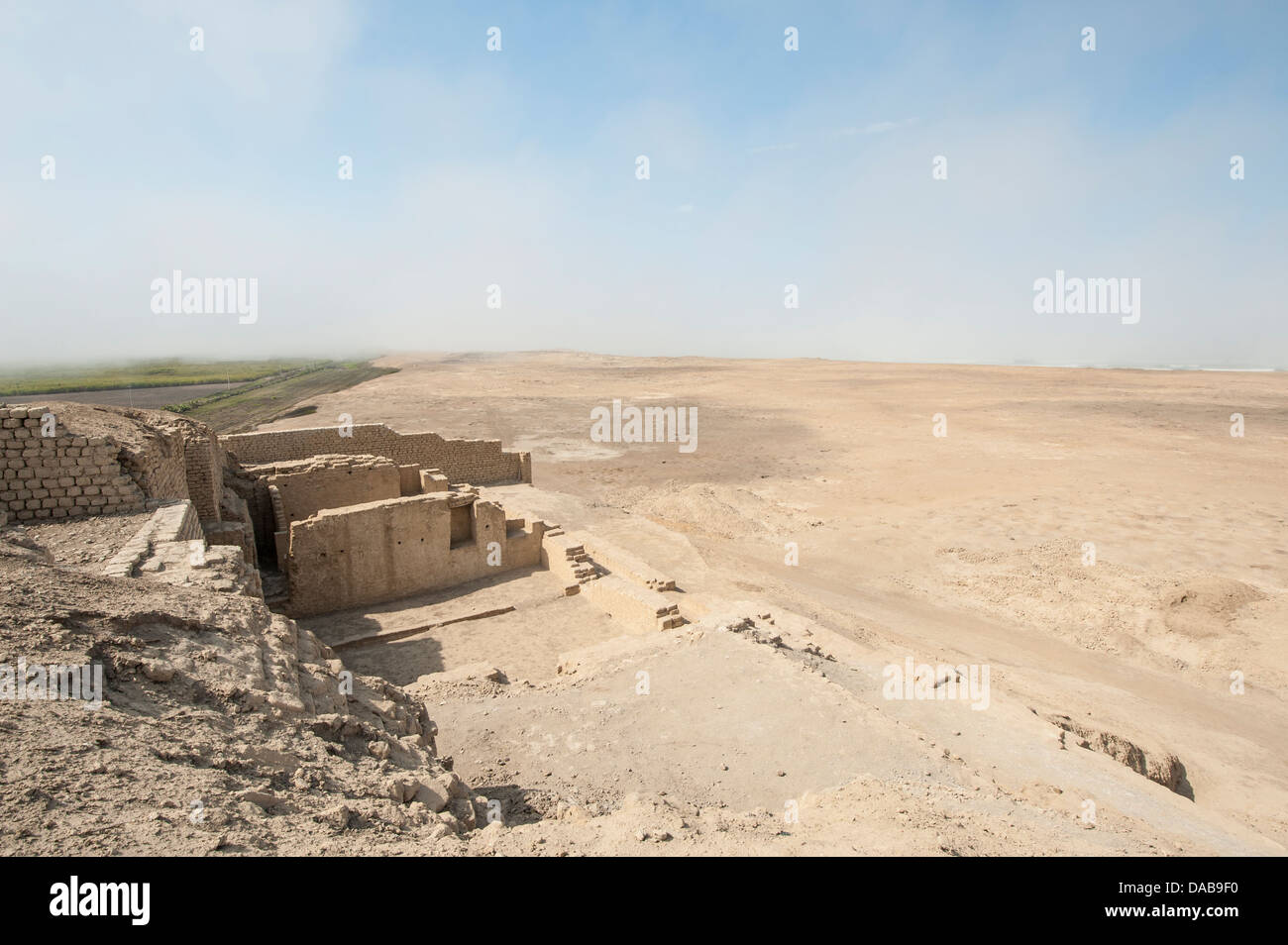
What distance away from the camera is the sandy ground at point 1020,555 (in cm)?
797

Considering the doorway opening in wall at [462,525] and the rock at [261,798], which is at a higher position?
the rock at [261,798]

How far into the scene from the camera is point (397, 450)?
17.3m

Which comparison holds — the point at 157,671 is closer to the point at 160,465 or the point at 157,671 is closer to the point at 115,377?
the point at 160,465

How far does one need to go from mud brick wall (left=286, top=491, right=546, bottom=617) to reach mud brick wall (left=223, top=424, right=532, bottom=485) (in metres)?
4.69

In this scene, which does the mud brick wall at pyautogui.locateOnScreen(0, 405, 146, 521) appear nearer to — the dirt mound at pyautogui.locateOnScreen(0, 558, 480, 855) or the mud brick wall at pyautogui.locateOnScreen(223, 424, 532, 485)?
the dirt mound at pyautogui.locateOnScreen(0, 558, 480, 855)

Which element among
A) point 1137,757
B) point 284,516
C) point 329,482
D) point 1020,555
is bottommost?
point 1137,757

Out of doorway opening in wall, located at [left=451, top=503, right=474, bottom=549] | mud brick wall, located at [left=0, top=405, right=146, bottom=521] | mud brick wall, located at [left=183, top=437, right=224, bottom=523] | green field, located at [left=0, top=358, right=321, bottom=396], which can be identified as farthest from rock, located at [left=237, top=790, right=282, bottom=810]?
green field, located at [left=0, top=358, right=321, bottom=396]

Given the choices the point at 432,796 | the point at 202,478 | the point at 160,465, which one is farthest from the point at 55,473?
the point at 432,796

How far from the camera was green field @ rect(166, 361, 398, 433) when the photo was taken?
94.0 feet

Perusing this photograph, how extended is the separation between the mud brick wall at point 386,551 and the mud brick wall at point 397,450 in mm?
4686

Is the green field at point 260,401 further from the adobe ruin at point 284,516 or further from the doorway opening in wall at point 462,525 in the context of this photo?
the doorway opening in wall at point 462,525

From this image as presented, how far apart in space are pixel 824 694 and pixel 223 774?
5.39m

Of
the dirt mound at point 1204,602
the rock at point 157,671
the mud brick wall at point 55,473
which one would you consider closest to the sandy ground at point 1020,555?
the dirt mound at point 1204,602

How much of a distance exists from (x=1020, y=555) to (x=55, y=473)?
1719 cm
